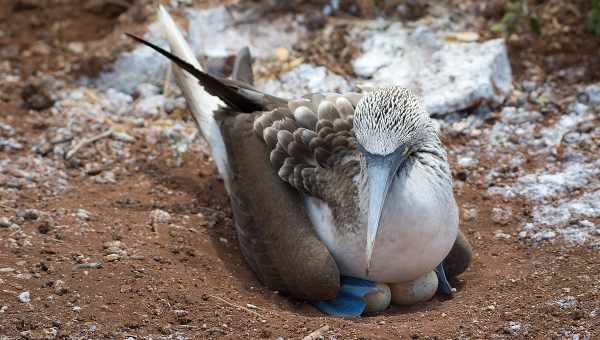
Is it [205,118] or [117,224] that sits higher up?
[205,118]

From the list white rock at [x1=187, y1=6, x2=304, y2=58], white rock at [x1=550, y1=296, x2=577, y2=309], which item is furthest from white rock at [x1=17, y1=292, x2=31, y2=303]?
white rock at [x1=187, y1=6, x2=304, y2=58]

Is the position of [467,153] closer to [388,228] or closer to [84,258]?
[388,228]

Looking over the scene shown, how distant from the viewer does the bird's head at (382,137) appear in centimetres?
485

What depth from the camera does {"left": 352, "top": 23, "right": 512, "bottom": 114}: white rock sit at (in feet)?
25.1

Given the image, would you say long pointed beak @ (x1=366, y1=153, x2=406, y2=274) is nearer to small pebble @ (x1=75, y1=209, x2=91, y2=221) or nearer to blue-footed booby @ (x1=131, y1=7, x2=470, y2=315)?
blue-footed booby @ (x1=131, y1=7, x2=470, y2=315)

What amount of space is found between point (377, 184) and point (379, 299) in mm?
973

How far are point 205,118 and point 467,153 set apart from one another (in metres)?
2.20

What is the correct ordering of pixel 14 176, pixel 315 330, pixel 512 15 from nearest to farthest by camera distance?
pixel 315 330 < pixel 14 176 < pixel 512 15

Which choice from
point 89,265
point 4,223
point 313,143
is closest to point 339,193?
point 313,143

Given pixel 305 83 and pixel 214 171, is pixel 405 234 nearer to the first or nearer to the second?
pixel 214 171

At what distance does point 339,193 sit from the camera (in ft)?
17.7

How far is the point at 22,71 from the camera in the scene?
8.38m

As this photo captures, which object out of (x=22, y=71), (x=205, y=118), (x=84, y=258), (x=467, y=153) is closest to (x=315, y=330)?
(x=84, y=258)

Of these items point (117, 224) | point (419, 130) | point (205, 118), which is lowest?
point (117, 224)
